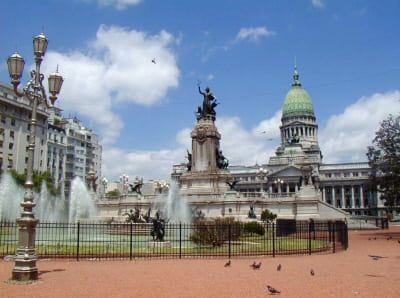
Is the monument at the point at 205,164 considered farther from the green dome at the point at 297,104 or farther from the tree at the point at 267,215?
the green dome at the point at 297,104

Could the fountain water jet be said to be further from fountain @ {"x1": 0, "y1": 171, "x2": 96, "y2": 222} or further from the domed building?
the domed building

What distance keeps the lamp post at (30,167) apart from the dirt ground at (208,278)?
2.08ft

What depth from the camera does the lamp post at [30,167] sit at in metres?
13.8

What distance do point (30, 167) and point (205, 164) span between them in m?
42.5

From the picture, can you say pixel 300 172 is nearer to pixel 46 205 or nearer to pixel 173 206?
pixel 173 206

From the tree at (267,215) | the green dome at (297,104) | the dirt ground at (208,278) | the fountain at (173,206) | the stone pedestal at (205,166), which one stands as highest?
the green dome at (297,104)

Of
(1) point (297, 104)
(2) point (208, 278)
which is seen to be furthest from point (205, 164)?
(1) point (297, 104)

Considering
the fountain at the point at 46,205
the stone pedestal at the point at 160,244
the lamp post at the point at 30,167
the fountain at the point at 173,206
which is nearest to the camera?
the lamp post at the point at 30,167

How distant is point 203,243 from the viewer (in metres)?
24.8

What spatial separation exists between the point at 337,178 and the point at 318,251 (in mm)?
114835

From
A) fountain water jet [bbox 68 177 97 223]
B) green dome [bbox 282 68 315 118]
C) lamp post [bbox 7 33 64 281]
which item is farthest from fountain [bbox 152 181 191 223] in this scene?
green dome [bbox 282 68 315 118]

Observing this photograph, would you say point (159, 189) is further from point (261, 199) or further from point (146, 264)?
point (146, 264)

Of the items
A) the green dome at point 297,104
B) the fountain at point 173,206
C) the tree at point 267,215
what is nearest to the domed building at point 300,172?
the green dome at point 297,104

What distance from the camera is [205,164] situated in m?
56.9
